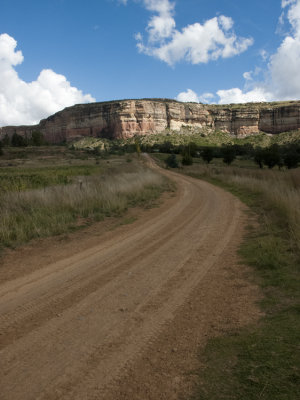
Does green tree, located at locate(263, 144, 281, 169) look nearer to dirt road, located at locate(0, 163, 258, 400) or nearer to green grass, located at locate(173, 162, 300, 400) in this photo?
dirt road, located at locate(0, 163, 258, 400)

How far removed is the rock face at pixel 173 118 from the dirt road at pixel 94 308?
433 feet

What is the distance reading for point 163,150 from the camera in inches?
3465

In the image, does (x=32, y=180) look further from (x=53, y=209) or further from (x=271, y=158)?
(x=271, y=158)

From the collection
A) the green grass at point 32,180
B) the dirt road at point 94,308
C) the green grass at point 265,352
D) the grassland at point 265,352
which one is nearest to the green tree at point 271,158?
the green grass at point 32,180

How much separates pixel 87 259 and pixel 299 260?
4182 millimetres

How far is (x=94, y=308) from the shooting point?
3.88 metres

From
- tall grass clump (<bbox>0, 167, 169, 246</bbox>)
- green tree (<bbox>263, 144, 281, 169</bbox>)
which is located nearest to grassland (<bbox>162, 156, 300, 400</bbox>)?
tall grass clump (<bbox>0, 167, 169, 246</bbox>)

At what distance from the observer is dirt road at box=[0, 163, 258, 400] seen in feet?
8.45

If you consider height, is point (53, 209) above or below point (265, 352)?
above

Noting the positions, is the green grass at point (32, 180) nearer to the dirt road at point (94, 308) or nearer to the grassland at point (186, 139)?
the dirt road at point (94, 308)

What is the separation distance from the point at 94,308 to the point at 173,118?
467 ft

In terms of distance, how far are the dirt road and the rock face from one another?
433 feet

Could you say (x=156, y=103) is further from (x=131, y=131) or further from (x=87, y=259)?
(x=87, y=259)

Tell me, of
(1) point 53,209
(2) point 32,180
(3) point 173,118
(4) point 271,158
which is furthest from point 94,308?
(3) point 173,118
